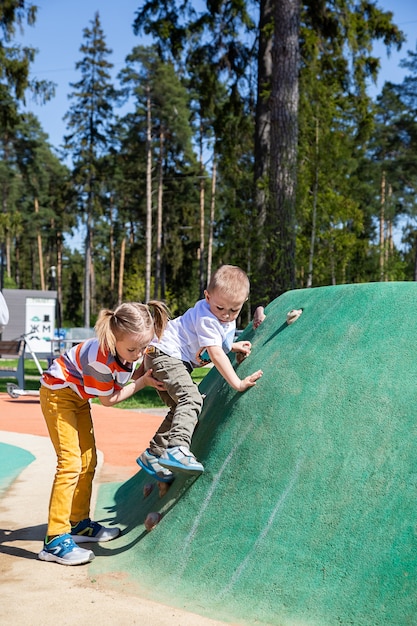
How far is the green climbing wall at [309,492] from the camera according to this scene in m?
3.05

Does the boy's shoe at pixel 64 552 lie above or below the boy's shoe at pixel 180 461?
below

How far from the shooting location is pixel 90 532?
4.48 meters

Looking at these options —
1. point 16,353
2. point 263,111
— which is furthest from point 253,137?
point 16,353

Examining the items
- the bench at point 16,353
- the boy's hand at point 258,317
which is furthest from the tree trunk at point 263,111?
the boy's hand at point 258,317

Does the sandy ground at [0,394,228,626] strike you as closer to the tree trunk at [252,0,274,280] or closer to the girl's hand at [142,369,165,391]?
the girl's hand at [142,369,165,391]

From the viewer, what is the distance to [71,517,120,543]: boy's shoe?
14.5ft

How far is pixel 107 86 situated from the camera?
40.2 m

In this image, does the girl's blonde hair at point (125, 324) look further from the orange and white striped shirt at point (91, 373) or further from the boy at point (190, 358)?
the boy at point (190, 358)

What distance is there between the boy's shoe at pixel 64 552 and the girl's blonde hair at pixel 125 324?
3.68ft

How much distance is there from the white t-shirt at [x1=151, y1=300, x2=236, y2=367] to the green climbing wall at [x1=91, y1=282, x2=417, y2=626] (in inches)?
11.7

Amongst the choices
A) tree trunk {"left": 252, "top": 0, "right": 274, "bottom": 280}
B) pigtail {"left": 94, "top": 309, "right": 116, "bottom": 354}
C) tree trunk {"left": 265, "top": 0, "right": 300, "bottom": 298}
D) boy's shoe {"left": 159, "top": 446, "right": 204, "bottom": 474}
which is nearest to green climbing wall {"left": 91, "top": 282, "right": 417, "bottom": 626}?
boy's shoe {"left": 159, "top": 446, "right": 204, "bottom": 474}

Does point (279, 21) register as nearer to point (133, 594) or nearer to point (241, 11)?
point (241, 11)

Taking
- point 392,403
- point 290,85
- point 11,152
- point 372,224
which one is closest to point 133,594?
point 392,403

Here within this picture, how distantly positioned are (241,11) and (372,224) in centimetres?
3324
